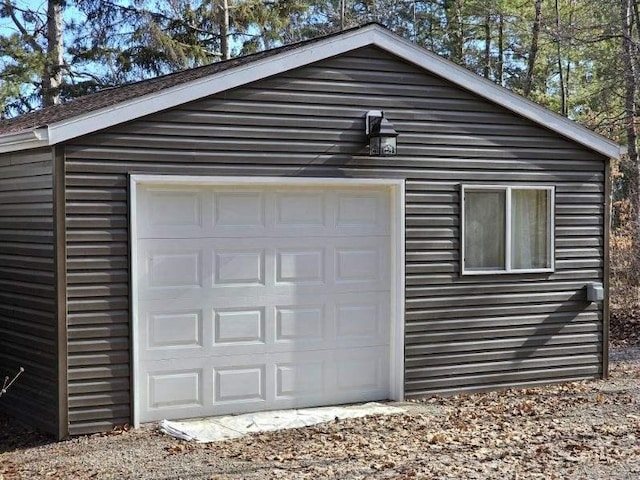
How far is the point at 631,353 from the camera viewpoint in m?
11.2

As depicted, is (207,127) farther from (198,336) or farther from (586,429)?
(586,429)

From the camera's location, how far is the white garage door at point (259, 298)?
7.17 m

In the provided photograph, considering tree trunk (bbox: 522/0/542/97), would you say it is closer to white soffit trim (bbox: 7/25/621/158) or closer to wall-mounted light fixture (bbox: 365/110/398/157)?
white soffit trim (bbox: 7/25/621/158)

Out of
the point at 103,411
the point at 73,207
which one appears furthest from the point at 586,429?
the point at 73,207

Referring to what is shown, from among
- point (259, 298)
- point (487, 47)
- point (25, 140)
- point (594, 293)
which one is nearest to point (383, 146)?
point (259, 298)

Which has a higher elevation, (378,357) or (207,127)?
(207,127)

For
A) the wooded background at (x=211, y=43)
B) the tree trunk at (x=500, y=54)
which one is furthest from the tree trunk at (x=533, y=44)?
the tree trunk at (x=500, y=54)

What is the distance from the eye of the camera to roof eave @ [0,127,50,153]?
6547 millimetres

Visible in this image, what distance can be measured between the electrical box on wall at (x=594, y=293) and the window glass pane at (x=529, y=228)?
59 centimetres

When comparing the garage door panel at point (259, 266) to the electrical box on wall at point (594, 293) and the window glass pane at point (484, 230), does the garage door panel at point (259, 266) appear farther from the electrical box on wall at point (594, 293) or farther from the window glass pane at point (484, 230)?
the electrical box on wall at point (594, 293)

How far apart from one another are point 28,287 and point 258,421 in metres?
2.26

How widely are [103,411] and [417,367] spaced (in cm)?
303

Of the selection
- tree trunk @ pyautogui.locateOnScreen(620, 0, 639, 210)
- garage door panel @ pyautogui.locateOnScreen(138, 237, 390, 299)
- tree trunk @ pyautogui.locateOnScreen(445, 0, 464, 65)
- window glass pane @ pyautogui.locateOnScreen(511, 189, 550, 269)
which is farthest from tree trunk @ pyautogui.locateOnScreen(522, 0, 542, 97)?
garage door panel @ pyautogui.locateOnScreen(138, 237, 390, 299)

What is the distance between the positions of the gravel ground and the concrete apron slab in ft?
0.42
